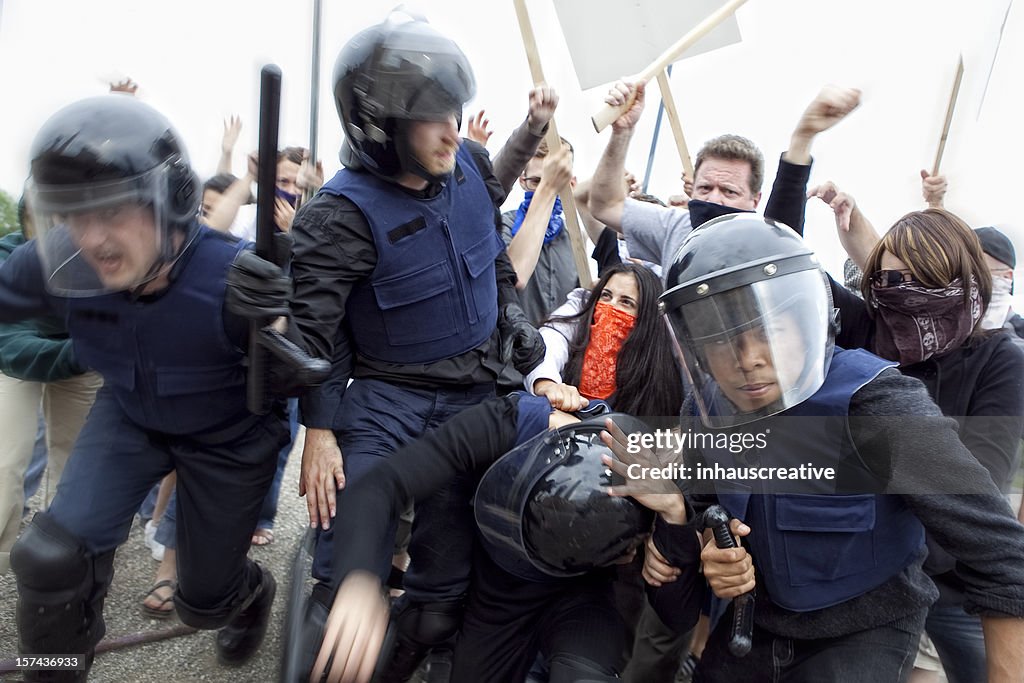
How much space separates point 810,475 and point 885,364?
254 millimetres

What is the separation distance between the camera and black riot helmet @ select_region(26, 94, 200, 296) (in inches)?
74.7

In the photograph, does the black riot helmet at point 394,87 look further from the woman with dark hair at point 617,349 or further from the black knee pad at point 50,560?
the black knee pad at point 50,560

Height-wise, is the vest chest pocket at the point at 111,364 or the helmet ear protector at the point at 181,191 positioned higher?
the helmet ear protector at the point at 181,191

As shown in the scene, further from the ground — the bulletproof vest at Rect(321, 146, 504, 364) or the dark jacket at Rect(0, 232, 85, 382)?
the bulletproof vest at Rect(321, 146, 504, 364)

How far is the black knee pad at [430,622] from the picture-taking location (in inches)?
85.4

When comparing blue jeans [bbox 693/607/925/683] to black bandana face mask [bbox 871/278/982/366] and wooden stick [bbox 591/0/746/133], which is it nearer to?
black bandana face mask [bbox 871/278/982/366]

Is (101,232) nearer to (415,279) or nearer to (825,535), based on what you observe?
(415,279)

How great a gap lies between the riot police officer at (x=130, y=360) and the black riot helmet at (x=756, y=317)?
33.9 inches

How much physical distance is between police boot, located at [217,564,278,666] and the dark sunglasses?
1.93m

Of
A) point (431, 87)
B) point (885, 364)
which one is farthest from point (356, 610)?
point (431, 87)

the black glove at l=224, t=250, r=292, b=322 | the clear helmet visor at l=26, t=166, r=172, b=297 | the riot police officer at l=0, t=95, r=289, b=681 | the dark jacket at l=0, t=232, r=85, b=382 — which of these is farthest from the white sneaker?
the black glove at l=224, t=250, r=292, b=322

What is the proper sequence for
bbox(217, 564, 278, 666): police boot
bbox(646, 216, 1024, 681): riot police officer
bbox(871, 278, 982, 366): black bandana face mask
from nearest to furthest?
1. bbox(646, 216, 1024, 681): riot police officer
2. bbox(871, 278, 982, 366): black bandana face mask
3. bbox(217, 564, 278, 666): police boot

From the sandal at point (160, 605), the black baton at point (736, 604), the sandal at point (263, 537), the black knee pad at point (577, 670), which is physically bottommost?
the sandal at point (263, 537)

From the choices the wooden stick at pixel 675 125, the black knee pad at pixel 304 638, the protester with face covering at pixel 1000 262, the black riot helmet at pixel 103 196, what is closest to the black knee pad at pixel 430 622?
the black knee pad at pixel 304 638
